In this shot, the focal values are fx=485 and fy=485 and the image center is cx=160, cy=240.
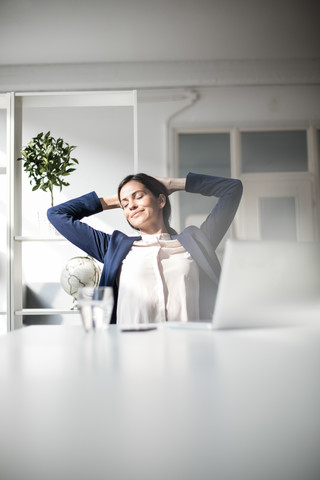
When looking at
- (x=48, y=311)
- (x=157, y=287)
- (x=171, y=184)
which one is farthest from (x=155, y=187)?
(x=48, y=311)

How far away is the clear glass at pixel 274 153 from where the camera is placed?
4.82 meters

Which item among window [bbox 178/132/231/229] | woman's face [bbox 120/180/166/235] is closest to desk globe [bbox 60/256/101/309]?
woman's face [bbox 120/180/166/235]

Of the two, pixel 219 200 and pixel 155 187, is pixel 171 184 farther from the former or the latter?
pixel 219 200

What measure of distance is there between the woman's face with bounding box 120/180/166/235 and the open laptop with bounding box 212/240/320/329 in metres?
1.52

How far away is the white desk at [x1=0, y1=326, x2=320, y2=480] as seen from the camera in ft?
1.19

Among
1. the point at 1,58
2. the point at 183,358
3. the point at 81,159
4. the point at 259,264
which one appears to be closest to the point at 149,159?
the point at 81,159

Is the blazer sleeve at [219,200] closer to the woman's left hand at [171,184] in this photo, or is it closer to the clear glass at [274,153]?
the woman's left hand at [171,184]

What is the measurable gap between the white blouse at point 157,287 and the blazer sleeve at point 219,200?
0.32m

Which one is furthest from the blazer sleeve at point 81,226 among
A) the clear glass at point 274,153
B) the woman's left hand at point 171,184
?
the clear glass at point 274,153

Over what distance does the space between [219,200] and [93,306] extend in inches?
69.4

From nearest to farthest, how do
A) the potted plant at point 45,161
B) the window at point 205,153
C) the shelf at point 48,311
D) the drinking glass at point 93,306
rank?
1. the drinking glass at point 93,306
2. the shelf at point 48,311
3. the potted plant at point 45,161
4. the window at point 205,153

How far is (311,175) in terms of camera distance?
4801mm

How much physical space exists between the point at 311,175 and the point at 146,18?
2.15 metres

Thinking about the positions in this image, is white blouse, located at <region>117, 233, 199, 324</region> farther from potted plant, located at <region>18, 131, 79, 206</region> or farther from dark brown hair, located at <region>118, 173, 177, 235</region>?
potted plant, located at <region>18, 131, 79, 206</region>
